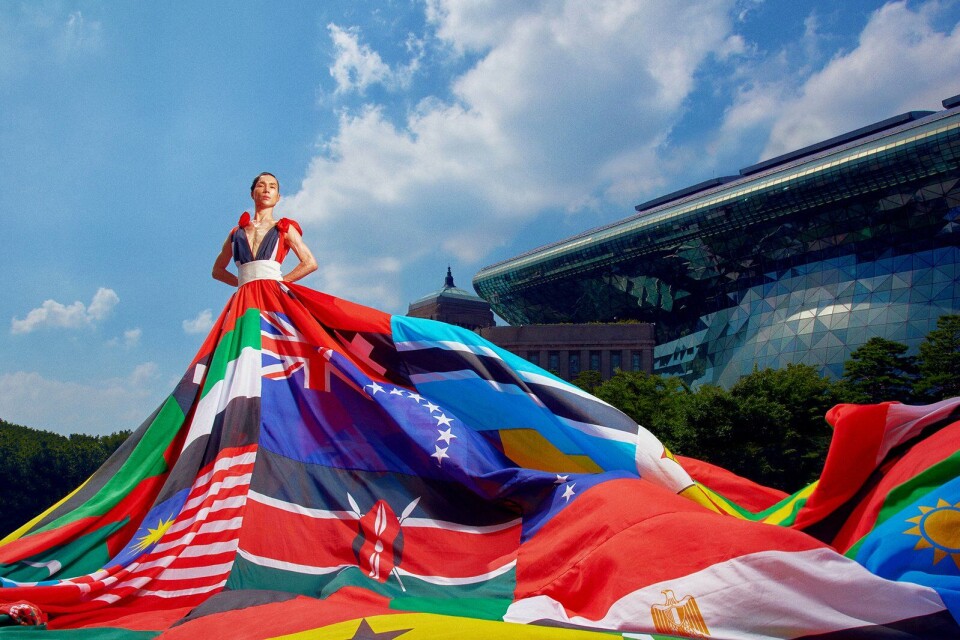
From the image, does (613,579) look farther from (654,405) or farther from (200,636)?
(654,405)

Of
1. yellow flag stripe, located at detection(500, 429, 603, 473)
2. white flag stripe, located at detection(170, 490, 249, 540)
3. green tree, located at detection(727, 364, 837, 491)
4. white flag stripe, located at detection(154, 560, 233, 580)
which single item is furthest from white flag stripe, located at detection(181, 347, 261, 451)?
green tree, located at detection(727, 364, 837, 491)

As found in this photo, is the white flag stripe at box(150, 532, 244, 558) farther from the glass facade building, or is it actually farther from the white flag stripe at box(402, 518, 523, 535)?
the glass facade building

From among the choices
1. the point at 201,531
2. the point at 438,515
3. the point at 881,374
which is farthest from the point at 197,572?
the point at 881,374

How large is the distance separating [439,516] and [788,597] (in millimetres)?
2711

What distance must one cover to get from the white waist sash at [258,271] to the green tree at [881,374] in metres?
30.6

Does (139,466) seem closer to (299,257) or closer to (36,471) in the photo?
(299,257)

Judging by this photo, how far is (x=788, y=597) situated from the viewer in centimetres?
306

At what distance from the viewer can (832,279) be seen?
54.9 meters

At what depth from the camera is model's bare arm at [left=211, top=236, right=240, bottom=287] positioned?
7.43 m

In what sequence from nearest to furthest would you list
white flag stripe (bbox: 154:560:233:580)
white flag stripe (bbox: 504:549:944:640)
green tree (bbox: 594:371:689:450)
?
white flag stripe (bbox: 504:549:944:640), white flag stripe (bbox: 154:560:233:580), green tree (bbox: 594:371:689:450)

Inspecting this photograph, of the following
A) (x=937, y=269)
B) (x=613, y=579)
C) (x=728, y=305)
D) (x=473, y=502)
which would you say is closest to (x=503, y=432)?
(x=473, y=502)

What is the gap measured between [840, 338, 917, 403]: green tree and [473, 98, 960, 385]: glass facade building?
17354 millimetres

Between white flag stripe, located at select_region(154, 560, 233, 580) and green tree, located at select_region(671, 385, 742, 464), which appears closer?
white flag stripe, located at select_region(154, 560, 233, 580)

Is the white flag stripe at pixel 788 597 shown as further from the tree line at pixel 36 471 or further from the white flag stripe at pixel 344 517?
the tree line at pixel 36 471
